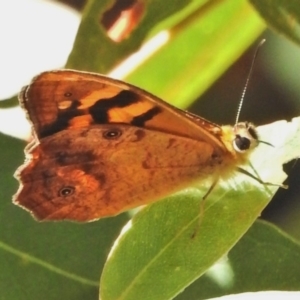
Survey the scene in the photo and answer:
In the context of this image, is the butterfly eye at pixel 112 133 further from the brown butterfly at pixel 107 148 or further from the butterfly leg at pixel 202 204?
the butterfly leg at pixel 202 204

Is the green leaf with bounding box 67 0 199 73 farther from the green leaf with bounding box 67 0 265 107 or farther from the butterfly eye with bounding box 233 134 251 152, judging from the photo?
the butterfly eye with bounding box 233 134 251 152

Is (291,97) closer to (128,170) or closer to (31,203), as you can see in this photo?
(128,170)

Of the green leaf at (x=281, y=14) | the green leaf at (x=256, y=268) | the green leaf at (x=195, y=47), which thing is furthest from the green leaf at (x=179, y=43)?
the green leaf at (x=256, y=268)

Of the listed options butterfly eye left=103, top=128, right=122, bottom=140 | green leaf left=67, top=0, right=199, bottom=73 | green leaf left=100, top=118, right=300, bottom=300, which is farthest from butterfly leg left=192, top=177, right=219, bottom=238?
Result: green leaf left=67, top=0, right=199, bottom=73

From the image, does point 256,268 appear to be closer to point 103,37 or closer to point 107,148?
point 107,148

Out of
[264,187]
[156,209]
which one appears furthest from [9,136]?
[264,187]

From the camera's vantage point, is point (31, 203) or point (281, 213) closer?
point (31, 203)

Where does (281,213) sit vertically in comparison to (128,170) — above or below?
below

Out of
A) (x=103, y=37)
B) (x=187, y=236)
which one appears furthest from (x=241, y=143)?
(x=103, y=37)
